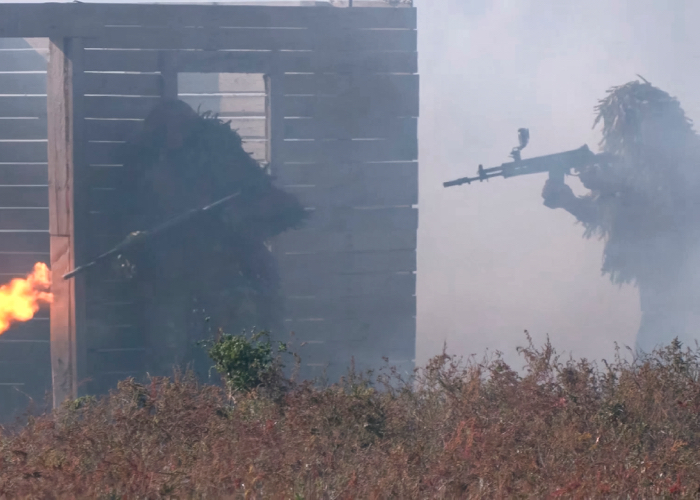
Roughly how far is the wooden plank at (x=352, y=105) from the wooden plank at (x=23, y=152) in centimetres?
265

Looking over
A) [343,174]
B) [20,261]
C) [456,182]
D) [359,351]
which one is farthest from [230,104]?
[359,351]

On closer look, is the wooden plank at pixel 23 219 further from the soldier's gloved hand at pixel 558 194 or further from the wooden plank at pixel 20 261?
the soldier's gloved hand at pixel 558 194

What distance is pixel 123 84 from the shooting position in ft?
21.9

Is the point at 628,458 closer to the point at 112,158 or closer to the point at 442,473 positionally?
the point at 442,473

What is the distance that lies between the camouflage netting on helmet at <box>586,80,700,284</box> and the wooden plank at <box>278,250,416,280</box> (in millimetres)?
2197

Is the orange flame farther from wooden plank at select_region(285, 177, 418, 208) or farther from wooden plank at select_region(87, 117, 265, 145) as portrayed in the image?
wooden plank at select_region(285, 177, 418, 208)

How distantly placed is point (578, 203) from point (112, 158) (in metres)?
5.00

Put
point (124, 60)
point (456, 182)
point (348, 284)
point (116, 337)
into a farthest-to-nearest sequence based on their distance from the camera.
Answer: point (456, 182), point (348, 284), point (116, 337), point (124, 60)

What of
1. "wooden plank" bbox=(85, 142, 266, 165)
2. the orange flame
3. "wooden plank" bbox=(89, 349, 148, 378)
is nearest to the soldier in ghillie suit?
"wooden plank" bbox=(85, 142, 266, 165)

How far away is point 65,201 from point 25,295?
110 cm

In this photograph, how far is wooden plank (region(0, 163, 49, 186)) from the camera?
23.0 ft

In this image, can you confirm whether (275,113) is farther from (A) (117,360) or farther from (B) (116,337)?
(A) (117,360)

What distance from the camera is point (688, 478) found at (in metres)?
3.53

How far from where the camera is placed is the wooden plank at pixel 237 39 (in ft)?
21.8
